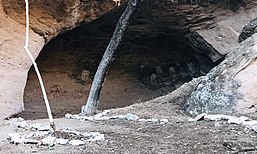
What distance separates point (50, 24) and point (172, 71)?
159 inches

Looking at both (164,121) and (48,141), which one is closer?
(48,141)

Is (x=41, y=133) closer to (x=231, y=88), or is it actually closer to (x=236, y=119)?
(x=236, y=119)

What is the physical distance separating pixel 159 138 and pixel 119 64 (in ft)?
21.9

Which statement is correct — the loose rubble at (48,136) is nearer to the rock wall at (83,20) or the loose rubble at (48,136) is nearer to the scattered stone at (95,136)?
the scattered stone at (95,136)

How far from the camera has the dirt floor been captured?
3.99 meters

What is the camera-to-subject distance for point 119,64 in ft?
36.6

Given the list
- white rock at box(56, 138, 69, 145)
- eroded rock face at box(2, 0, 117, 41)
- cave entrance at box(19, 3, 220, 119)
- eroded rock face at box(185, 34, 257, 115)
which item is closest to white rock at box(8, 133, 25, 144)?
white rock at box(56, 138, 69, 145)

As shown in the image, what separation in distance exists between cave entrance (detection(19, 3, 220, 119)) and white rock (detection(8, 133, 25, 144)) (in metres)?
4.61

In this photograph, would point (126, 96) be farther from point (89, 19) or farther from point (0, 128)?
point (0, 128)

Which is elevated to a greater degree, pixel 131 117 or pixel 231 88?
pixel 231 88

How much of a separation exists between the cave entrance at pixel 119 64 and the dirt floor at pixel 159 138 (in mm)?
3858

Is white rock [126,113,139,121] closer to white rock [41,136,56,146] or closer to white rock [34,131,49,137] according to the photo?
white rock [34,131,49,137]

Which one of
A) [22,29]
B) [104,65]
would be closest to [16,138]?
[104,65]

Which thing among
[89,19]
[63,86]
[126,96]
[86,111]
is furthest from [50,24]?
[126,96]
